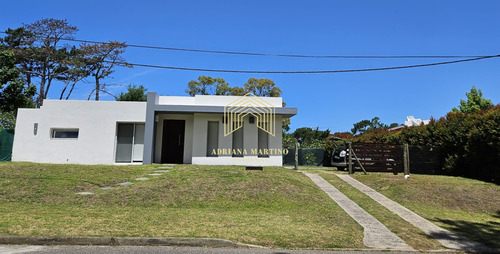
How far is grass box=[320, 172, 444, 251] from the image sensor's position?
218 inches

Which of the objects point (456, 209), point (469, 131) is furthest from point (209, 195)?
point (469, 131)

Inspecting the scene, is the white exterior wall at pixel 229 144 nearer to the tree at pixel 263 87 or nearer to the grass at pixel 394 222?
the grass at pixel 394 222

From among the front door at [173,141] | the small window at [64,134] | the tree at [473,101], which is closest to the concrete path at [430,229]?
the front door at [173,141]

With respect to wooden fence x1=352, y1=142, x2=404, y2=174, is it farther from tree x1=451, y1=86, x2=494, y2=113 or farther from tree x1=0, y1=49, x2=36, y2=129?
tree x1=451, y1=86, x2=494, y2=113

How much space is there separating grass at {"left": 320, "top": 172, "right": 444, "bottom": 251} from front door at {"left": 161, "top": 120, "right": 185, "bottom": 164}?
909cm

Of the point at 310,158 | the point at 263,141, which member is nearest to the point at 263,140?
the point at 263,141

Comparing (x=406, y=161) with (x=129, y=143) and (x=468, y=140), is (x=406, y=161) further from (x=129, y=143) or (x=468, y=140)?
(x=129, y=143)

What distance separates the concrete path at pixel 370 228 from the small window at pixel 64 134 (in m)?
12.7

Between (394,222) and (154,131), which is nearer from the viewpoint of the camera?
(394,222)

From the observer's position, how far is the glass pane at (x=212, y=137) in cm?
1607

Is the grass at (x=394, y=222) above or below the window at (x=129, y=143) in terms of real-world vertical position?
below

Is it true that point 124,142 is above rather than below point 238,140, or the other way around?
below

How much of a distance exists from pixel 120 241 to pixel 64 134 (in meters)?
12.5

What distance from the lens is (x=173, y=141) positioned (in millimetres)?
16641
